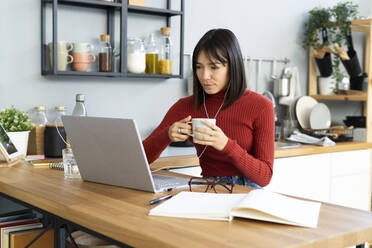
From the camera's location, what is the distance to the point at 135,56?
2742 millimetres

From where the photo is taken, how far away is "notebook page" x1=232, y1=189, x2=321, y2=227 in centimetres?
113

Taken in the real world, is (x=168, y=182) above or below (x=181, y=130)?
below

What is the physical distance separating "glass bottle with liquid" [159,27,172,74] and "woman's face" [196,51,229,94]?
913mm

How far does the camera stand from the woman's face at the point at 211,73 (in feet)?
6.25

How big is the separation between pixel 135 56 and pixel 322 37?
5.37 feet

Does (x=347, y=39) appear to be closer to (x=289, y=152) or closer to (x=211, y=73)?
(x=289, y=152)

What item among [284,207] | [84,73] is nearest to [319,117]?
[84,73]

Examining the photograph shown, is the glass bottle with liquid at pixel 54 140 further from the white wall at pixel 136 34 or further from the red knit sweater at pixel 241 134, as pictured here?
the red knit sweater at pixel 241 134

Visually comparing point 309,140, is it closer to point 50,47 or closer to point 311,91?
point 311,91

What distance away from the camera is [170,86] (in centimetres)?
309

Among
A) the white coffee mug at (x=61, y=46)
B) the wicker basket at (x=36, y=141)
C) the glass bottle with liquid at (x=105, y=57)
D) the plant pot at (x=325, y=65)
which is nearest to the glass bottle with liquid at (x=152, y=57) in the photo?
the glass bottle with liquid at (x=105, y=57)

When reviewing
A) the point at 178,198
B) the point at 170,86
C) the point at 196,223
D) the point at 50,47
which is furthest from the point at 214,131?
the point at 170,86

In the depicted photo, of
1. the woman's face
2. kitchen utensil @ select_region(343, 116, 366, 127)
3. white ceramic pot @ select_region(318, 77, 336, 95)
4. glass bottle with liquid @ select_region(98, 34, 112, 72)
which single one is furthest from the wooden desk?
white ceramic pot @ select_region(318, 77, 336, 95)

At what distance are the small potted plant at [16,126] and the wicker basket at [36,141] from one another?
0.18 meters
